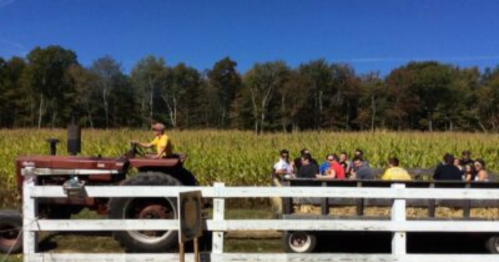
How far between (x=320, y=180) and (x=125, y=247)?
278 centimetres

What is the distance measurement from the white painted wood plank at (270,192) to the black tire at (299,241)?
1.50 metres

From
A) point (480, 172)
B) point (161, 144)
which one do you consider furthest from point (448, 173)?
point (161, 144)

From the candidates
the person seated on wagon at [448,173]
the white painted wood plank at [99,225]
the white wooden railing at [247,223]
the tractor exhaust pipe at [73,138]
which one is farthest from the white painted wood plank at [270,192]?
the person seated on wagon at [448,173]

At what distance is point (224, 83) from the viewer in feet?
272

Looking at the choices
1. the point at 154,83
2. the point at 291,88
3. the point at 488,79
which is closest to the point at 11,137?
the point at 291,88

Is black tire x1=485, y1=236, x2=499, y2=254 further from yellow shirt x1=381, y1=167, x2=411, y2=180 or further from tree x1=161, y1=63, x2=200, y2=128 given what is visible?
tree x1=161, y1=63, x2=200, y2=128

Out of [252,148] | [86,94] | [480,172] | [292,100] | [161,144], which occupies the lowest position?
[480,172]

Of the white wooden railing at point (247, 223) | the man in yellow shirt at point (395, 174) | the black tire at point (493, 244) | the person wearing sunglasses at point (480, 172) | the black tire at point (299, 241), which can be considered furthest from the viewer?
the person wearing sunglasses at point (480, 172)

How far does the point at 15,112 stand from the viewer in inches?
2763

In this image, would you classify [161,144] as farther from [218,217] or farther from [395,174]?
[395,174]

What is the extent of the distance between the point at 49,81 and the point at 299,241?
234ft

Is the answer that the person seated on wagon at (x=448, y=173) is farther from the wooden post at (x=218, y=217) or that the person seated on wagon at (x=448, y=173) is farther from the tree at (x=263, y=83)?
the tree at (x=263, y=83)

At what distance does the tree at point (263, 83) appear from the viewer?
7500 centimetres

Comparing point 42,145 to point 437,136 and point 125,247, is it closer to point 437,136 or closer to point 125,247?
point 125,247
